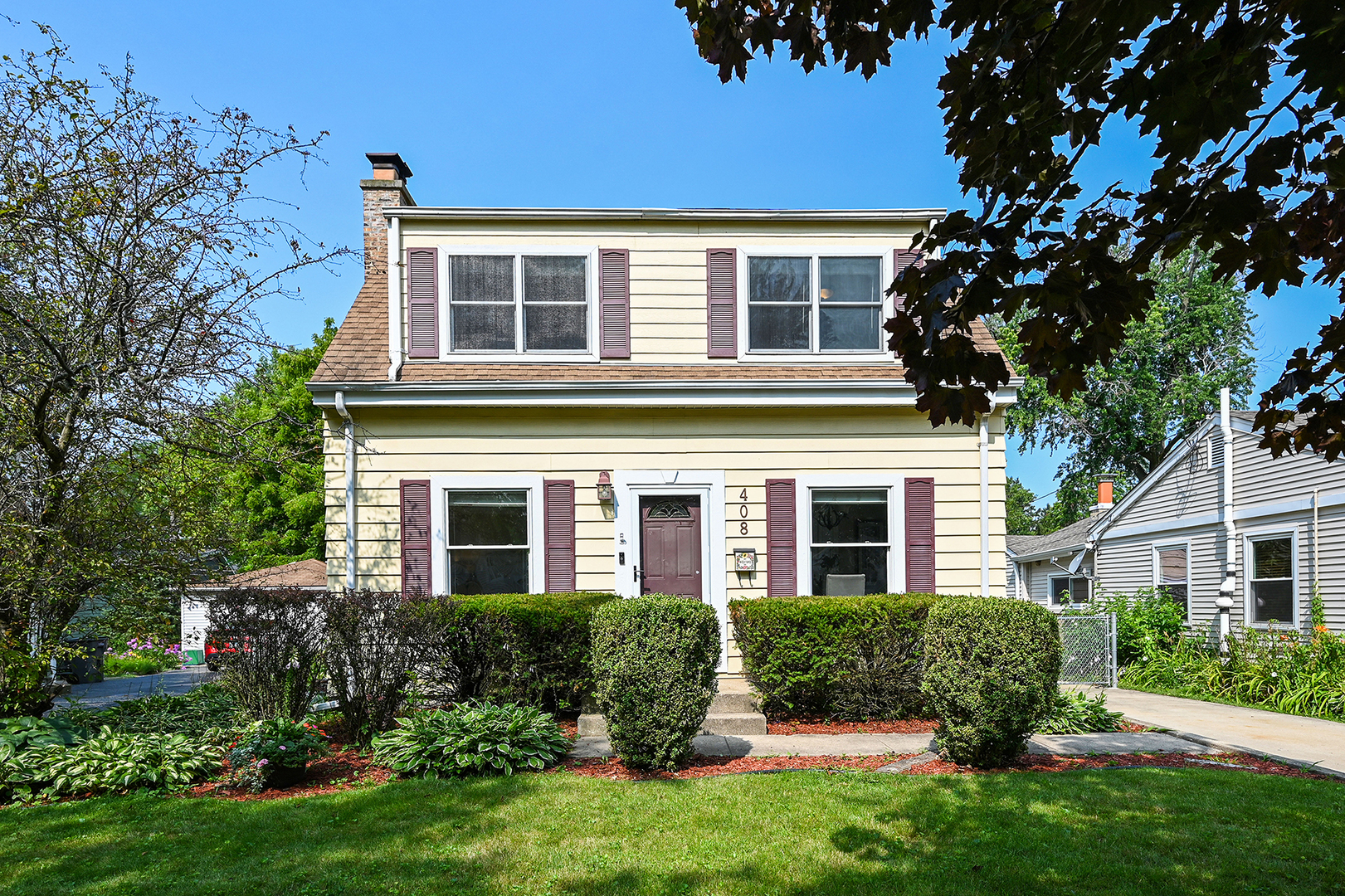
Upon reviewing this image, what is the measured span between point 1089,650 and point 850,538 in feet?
19.6

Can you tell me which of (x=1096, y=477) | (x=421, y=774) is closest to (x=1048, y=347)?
(x=421, y=774)

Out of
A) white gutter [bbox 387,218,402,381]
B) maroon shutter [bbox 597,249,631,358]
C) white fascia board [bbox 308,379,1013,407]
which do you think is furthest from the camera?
maroon shutter [bbox 597,249,631,358]

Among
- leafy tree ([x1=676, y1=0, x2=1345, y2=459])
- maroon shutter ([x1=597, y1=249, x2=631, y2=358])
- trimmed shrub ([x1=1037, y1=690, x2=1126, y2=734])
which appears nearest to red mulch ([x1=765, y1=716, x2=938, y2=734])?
trimmed shrub ([x1=1037, y1=690, x2=1126, y2=734])

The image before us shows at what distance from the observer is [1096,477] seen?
29.7 m

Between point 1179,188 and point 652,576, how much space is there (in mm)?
6666

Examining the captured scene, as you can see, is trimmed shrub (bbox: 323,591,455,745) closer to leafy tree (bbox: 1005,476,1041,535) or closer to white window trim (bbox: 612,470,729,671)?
white window trim (bbox: 612,470,729,671)

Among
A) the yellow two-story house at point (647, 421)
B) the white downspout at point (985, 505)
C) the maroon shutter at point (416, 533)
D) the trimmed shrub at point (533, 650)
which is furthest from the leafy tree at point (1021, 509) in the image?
the trimmed shrub at point (533, 650)

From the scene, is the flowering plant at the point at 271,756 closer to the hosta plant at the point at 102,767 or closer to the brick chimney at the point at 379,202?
the hosta plant at the point at 102,767

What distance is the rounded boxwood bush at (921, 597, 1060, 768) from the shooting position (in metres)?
5.77

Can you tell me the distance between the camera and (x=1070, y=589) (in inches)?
842

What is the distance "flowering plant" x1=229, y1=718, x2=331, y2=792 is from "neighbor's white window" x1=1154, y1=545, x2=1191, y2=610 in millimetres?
15153

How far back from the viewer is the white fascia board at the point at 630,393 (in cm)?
852

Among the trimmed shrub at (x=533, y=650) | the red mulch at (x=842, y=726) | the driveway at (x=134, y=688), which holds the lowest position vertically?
the driveway at (x=134, y=688)

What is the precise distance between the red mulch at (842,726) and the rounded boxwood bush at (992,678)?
137 centimetres
